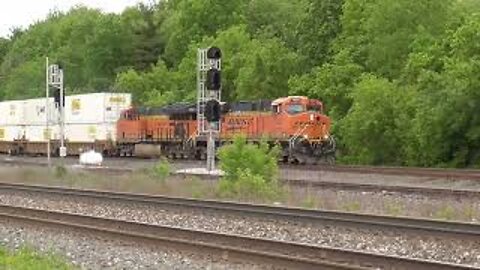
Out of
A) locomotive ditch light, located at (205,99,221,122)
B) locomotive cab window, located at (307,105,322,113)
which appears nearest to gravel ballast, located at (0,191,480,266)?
locomotive ditch light, located at (205,99,221,122)

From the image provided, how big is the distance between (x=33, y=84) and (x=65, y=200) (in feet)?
240

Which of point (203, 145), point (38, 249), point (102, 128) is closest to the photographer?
point (38, 249)

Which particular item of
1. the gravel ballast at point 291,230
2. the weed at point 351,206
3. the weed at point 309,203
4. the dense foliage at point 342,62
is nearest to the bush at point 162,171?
the gravel ballast at point 291,230

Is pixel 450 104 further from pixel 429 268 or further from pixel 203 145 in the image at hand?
pixel 429 268

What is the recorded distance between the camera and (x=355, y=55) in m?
43.4

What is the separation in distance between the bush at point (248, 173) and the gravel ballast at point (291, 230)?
320 centimetres

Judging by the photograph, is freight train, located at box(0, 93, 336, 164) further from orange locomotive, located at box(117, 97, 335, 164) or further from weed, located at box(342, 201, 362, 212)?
weed, located at box(342, 201, 362, 212)

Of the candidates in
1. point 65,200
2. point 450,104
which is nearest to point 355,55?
point 450,104

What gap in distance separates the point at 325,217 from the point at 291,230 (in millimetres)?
1109

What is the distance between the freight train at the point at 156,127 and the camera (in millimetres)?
36750

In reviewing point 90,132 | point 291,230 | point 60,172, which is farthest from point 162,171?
point 90,132

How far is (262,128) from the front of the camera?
37.7 metres

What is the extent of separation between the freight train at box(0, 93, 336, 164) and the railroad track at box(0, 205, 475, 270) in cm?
1691

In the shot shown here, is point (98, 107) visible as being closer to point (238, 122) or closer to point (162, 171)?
point (238, 122)
